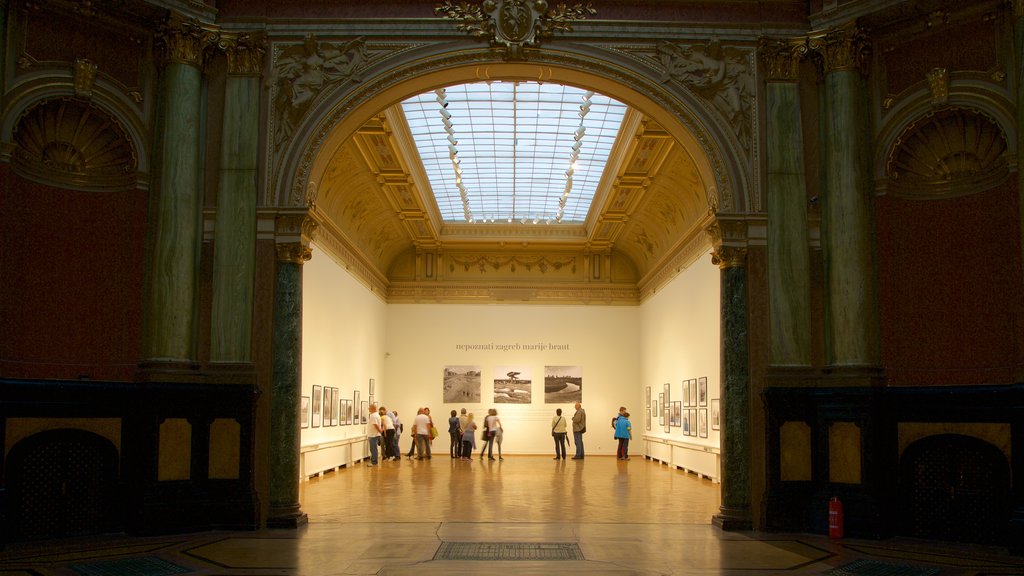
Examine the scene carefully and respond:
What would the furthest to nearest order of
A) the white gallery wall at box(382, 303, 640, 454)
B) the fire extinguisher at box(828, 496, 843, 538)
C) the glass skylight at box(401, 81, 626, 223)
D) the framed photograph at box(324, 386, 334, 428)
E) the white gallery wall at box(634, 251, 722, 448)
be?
the white gallery wall at box(382, 303, 640, 454) → the framed photograph at box(324, 386, 334, 428) → the white gallery wall at box(634, 251, 722, 448) → the glass skylight at box(401, 81, 626, 223) → the fire extinguisher at box(828, 496, 843, 538)

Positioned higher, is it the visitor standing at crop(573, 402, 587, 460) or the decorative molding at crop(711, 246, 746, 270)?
the decorative molding at crop(711, 246, 746, 270)

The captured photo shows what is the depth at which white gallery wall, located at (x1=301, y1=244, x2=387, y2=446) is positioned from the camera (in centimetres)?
2055

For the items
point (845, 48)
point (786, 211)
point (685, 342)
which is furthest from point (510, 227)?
point (845, 48)

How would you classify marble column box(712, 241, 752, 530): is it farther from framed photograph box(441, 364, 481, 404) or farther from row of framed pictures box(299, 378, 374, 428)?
framed photograph box(441, 364, 481, 404)

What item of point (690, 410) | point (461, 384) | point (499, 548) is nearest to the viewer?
point (499, 548)

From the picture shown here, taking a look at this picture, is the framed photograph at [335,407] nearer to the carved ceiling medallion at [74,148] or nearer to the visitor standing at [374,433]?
the visitor standing at [374,433]

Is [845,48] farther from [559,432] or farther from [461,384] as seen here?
[461,384]

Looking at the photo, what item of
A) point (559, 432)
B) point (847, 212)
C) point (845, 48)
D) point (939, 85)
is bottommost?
point (559, 432)

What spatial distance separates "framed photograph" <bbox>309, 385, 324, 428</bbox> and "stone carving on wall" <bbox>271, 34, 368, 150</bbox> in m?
9.05

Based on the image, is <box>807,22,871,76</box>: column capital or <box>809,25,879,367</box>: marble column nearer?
<box>809,25,879,367</box>: marble column

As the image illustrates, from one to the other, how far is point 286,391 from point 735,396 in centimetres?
630

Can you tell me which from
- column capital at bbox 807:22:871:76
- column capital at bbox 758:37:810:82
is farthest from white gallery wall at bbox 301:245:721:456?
column capital at bbox 807:22:871:76

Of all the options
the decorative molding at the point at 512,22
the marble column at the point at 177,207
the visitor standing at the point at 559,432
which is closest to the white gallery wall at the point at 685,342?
the visitor standing at the point at 559,432

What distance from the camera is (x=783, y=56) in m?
13.4
